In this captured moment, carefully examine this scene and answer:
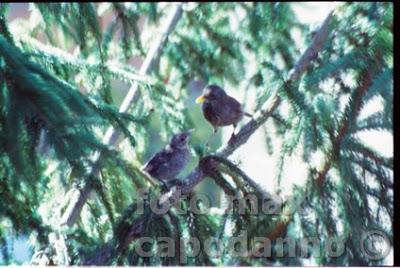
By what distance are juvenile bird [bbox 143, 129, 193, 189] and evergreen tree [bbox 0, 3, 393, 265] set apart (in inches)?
5.8

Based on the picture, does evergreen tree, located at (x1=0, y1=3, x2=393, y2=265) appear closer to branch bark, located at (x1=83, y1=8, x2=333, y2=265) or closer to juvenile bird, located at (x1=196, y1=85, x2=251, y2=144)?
branch bark, located at (x1=83, y1=8, x2=333, y2=265)

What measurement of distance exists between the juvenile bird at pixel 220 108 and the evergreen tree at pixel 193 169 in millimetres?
227

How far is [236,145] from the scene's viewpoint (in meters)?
2.72

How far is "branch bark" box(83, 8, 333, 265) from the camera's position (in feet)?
A: 7.16

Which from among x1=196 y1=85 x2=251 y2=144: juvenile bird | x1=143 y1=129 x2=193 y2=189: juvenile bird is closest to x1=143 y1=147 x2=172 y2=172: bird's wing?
x1=143 y1=129 x2=193 y2=189: juvenile bird

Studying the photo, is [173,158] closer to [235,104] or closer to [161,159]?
[161,159]

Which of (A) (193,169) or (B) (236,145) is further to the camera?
(B) (236,145)

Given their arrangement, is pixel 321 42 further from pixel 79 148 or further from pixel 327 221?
pixel 79 148

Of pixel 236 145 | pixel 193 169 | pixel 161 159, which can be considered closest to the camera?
pixel 193 169

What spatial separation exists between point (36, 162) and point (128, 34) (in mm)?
2036

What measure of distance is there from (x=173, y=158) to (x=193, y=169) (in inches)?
33.3

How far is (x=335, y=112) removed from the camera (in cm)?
218

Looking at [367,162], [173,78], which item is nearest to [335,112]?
[367,162]

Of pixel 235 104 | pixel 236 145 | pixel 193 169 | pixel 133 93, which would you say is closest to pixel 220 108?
pixel 235 104
